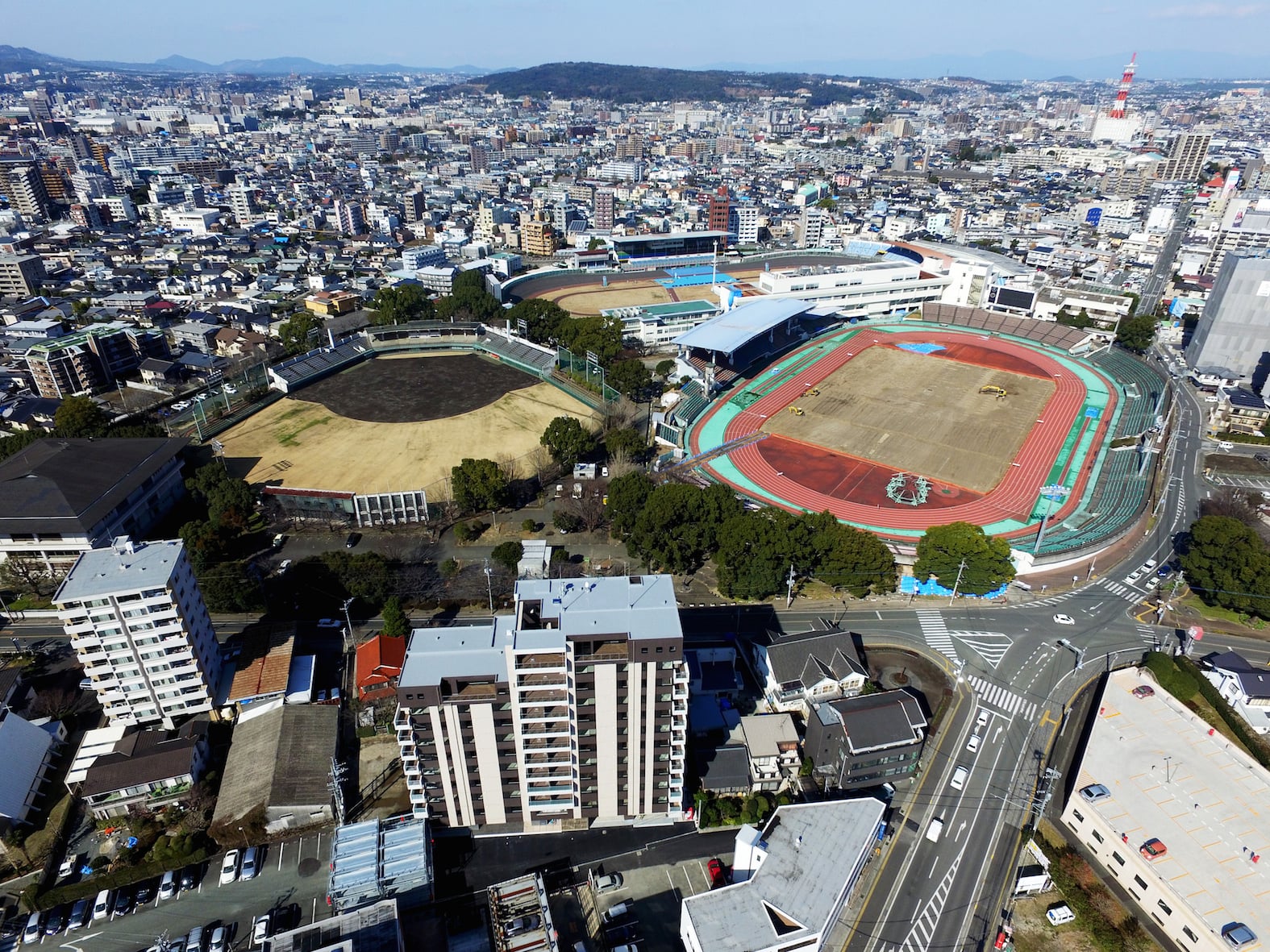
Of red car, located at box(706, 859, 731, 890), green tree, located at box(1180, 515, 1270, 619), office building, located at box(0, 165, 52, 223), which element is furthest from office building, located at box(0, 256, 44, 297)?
green tree, located at box(1180, 515, 1270, 619)

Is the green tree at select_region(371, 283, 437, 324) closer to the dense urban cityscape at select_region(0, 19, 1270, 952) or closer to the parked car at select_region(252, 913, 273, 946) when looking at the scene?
the dense urban cityscape at select_region(0, 19, 1270, 952)

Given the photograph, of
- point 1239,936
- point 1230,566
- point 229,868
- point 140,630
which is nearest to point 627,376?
point 140,630

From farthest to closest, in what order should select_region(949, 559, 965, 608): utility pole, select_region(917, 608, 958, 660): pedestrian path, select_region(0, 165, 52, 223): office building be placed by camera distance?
select_region(0, 165, 52, 223): office building → select_region(949, 559, 965, 608): utility pole → select_region(917, 608, 958, 660): pedestrian path

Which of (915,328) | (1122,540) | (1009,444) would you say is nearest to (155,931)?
(1122,540)

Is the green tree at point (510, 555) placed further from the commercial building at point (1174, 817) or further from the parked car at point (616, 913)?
the commercial building at point (1174, 817)

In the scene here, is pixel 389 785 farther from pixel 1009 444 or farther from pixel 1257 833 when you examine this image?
pixel 1009 444

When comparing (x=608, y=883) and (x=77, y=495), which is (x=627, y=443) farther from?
(x=77, y=495)

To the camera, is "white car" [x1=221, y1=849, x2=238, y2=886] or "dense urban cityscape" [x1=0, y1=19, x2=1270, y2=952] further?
"white car" [x1=221, y1=849, x2=238, y2=886]

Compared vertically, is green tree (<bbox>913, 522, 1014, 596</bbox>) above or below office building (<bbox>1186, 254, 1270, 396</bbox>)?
below
